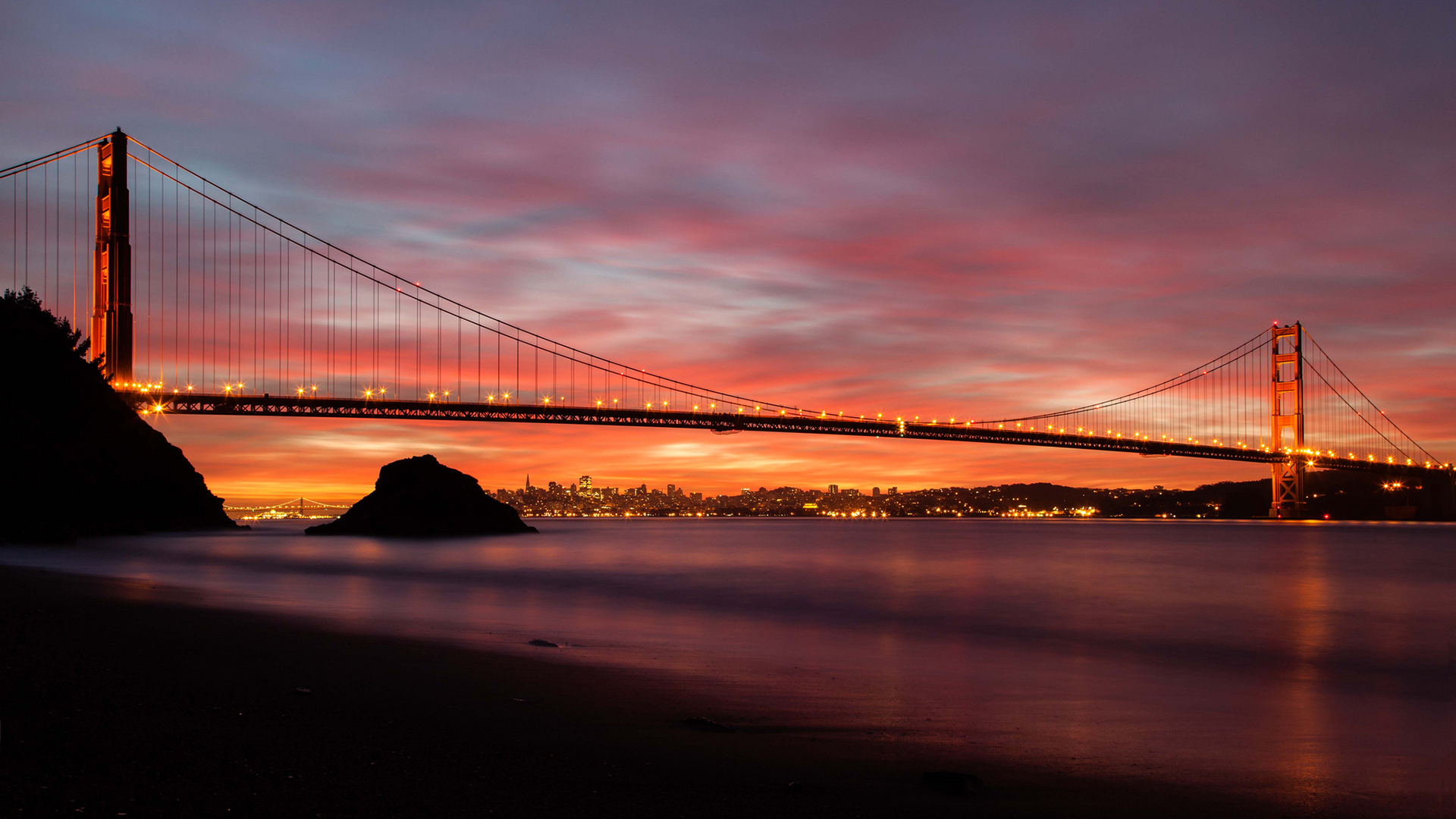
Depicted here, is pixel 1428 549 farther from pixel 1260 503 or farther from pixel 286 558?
pixel 1260 503

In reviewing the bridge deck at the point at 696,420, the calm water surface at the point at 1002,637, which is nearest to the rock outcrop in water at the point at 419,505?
the bridge deck at the point at 696,420

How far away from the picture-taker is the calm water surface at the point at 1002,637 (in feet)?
20.9

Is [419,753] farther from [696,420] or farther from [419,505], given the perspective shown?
[696,420]

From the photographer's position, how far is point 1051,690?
28.4ft

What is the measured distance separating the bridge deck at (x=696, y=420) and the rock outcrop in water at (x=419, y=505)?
8421 mm

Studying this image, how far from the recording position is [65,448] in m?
34.6

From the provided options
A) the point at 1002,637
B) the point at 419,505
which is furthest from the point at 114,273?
the point at 1002,637

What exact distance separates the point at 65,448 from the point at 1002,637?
36944 millimetres

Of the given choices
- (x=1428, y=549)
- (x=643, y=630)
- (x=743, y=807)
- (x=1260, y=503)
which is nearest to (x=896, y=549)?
(x=1428, y=549)

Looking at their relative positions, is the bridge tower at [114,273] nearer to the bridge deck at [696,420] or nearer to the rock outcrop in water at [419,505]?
the bridge deck at [696,420]

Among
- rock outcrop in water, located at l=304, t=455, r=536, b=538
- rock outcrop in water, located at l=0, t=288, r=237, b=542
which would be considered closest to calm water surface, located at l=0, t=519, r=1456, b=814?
rock outcrop in water, located at l=0, t=288, r=237, b=542

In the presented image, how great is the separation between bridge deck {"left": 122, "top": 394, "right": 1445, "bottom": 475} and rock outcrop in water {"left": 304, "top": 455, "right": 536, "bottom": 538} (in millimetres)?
8421

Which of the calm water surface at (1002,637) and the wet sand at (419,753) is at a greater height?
the wet sand at (419,753)

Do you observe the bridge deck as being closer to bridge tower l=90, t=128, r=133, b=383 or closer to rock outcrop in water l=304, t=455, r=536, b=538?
bridge tower l=90, t=128, r=133, b=383
